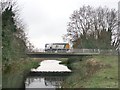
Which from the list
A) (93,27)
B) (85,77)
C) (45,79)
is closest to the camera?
(85,77)

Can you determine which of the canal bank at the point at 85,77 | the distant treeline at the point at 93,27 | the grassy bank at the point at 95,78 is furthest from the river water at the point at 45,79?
the distant treeline at the point at 93,27

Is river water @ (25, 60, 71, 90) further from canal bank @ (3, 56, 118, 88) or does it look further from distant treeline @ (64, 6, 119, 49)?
distant treeline @ (64, 6, 119, 49)

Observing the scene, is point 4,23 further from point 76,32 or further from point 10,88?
point 76,32

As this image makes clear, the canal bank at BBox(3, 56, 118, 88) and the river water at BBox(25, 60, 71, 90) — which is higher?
the canal bank at BBox(3, 56, 118, 88)

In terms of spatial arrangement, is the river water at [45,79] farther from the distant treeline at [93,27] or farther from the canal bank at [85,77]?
the distant treeline at [93,27]

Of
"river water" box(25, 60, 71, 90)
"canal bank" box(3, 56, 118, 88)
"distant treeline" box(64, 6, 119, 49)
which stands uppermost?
"distant treeline" box(64, 6, 119, 49)

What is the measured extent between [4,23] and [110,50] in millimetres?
31504

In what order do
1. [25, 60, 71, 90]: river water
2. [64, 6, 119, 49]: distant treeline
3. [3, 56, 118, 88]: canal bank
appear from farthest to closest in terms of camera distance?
[64, 6, 119, 49]: distant treeline → [25, 60, 71, 90]: river water → [3, 56, 118, 88]: canal bank

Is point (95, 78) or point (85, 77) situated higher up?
point (95, 78)

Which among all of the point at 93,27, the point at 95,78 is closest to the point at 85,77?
the point at 95,78

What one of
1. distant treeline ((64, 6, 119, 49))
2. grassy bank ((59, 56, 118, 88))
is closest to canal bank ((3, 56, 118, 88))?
grassy bank ((59, 56, 118, 88))

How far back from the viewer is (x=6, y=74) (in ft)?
104

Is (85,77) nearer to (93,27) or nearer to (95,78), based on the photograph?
(95,78)

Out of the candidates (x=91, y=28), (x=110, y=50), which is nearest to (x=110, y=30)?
(x=91, y=28)
